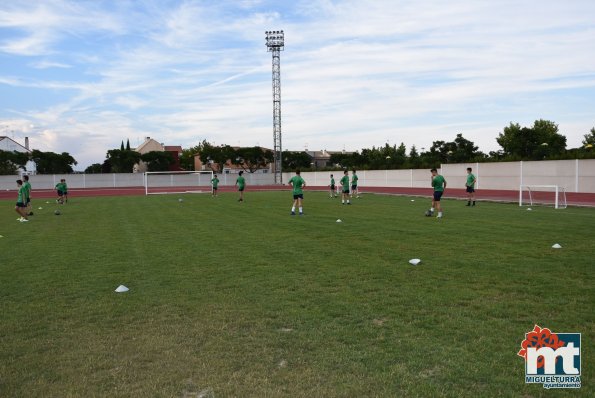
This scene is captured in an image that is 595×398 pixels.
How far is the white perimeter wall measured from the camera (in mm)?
34688

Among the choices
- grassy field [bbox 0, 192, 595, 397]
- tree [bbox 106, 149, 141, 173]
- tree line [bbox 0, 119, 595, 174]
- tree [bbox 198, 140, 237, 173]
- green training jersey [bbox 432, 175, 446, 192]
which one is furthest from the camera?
tree [bbox 198, 140, 237, 173]

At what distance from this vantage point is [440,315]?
20.0 feet

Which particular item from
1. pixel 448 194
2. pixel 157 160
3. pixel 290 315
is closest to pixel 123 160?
pixel 157 160

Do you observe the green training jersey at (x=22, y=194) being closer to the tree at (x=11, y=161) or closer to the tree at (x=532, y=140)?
the tree at (x=532, y=140)

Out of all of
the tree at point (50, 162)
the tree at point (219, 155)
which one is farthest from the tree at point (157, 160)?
the tree at point (50, 162)

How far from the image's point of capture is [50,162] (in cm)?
7238

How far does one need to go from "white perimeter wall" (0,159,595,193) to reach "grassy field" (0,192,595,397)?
84.0 feet

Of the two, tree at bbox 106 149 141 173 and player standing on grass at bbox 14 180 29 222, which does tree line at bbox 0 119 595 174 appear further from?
player standing on grass at bbox 14 180 29 222

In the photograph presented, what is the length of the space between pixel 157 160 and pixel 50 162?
1581 centimetres

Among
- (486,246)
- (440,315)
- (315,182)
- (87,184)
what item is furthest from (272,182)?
(440,315)

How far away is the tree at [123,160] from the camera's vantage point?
77562 mm

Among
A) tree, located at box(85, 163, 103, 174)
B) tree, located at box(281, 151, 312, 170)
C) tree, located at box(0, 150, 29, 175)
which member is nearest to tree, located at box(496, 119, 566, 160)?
tree, located at box(281, 151, 312, 170)

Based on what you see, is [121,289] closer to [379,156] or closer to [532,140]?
[532,140]

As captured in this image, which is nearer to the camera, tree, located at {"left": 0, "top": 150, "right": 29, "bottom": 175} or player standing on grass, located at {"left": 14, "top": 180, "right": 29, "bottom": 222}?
player standing on grass, located at {"left": 14, "top": 180, "right": 29, "bottom": 222}
